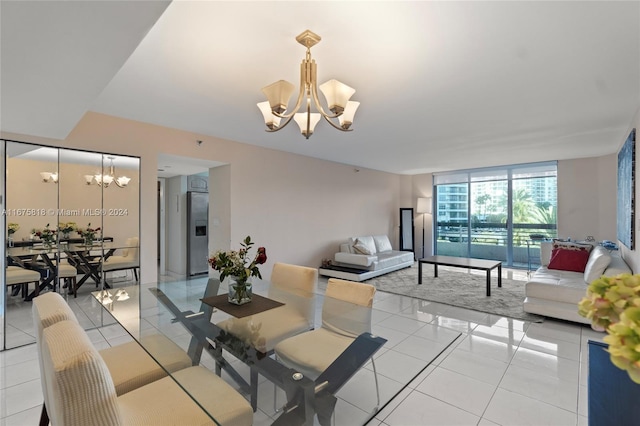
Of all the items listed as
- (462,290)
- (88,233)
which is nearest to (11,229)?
(88,233)

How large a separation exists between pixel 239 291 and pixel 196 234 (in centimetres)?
416

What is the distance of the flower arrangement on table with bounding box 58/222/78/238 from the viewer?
318cm

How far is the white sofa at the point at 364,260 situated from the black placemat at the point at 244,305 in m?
3.31

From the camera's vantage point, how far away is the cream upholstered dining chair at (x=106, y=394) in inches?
35.5

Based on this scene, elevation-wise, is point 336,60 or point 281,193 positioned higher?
point 336,60

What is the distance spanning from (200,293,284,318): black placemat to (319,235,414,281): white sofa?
3.31 m

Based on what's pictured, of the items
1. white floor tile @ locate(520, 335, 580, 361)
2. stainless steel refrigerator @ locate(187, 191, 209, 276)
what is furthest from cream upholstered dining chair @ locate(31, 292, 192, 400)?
stainless steel refrigerator @ locate(187, 191, 209, 276)

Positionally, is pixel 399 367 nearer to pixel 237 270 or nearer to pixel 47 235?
pixel 237 270

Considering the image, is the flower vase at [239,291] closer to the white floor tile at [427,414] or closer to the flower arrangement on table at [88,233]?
the white floor tile at [427,414]

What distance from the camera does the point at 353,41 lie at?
1981mm

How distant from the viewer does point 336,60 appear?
87.8 inches

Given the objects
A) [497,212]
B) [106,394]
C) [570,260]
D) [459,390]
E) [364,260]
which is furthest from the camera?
[497,212]

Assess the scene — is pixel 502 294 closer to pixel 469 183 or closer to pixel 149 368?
pixel 469 183

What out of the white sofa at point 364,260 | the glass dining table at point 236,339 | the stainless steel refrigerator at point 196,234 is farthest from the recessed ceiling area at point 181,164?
the white sofa at point 364,260
